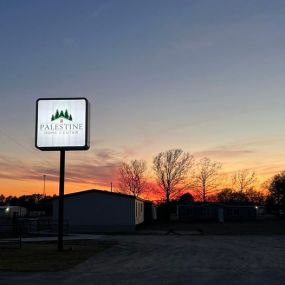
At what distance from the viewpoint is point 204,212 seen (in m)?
81.6

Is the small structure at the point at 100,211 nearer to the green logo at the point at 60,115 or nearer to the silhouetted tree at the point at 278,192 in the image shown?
the green logo at the point at 60,115

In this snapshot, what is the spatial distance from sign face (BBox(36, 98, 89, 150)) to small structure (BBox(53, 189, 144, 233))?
24612 mm

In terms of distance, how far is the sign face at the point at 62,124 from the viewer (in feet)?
92.7

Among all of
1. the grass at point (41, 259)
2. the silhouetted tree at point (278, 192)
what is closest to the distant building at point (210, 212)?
the silhouetted tree at point (278, 192)

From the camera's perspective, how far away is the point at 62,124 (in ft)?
93.7

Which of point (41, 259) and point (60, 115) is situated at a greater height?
point (60, 115)

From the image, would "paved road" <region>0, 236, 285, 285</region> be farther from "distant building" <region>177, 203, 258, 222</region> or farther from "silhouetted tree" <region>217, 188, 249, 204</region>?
"silhouetted tree" <region>217, 188, 249, 204</region>

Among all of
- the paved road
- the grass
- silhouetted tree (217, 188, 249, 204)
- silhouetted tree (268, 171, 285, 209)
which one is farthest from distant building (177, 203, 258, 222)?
the paved road

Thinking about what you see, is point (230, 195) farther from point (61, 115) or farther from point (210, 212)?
point (61, 115)

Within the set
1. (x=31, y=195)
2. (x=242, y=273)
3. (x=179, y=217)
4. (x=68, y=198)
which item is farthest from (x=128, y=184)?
(x=242, y=273)

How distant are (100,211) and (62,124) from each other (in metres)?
25.4

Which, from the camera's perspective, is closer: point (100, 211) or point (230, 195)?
point (100, 211)

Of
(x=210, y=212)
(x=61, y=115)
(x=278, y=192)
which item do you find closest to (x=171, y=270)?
(x=61, y=115)

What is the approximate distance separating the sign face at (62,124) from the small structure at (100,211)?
80.7 feet
